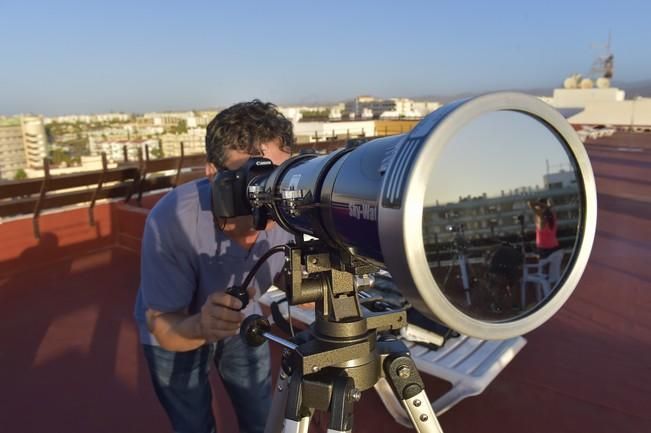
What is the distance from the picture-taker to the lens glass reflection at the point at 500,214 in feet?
2.06

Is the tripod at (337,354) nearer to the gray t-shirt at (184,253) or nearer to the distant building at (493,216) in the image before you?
the distant building at (493,216)

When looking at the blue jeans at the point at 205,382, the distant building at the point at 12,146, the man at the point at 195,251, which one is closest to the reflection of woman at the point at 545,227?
the man at the point at 195,251

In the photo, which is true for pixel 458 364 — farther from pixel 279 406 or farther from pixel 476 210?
pixel 476 210

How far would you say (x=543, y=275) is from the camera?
2.43 ft

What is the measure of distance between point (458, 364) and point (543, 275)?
1.90 m

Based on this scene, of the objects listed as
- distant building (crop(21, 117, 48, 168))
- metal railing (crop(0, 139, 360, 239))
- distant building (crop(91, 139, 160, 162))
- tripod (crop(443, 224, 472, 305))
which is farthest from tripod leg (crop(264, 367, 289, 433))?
distant building (crop(21, 117, 48, 168))

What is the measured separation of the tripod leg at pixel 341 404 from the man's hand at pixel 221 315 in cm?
27

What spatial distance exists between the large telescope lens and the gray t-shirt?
0.69m

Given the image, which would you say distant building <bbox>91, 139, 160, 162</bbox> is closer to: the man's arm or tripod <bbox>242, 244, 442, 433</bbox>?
the man's arm

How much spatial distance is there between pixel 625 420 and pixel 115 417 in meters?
2.36

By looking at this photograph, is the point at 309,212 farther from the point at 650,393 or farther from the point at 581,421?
the point at 650,393

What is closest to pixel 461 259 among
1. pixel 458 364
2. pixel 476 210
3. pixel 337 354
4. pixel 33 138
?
pixel 476 210

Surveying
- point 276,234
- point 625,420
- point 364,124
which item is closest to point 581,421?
point 625,420

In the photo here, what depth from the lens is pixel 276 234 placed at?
1596 mm
